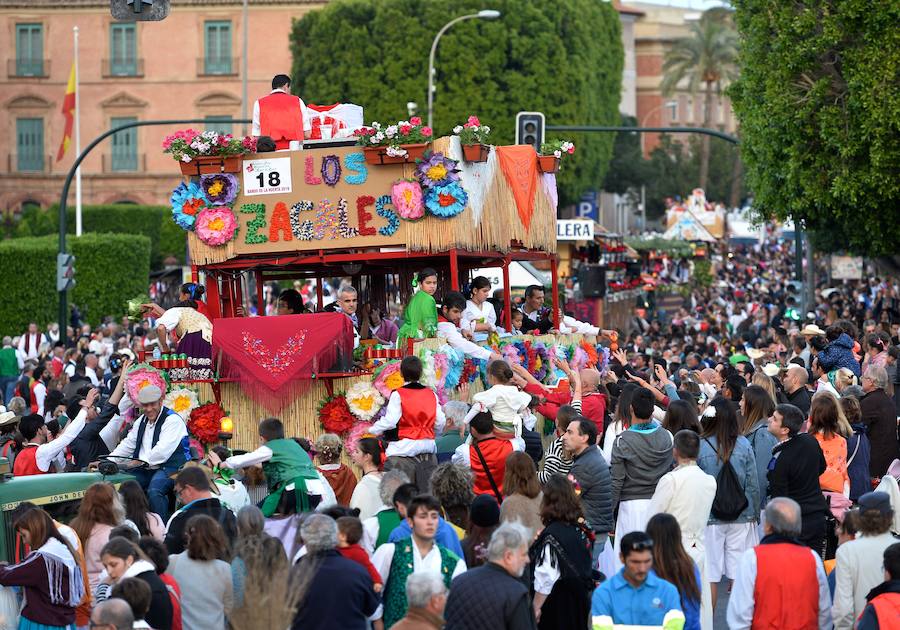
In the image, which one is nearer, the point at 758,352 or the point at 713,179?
the point at 758,352

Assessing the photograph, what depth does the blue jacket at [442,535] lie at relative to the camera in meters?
9.34

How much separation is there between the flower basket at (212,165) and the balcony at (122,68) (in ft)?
215

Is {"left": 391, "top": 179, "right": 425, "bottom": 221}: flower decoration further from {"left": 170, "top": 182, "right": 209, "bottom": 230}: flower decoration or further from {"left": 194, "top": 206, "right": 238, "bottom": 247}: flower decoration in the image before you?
{"left": 170, "top": 182, "right": 209, "bottom": 230}: flower decoration

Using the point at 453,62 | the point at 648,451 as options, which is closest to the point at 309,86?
the point at 453,62

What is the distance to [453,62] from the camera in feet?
210

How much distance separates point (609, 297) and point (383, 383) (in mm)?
25882

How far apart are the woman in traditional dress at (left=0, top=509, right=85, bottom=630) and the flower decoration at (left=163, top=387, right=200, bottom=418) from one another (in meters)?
4.93

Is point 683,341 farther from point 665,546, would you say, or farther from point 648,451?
point 665,546

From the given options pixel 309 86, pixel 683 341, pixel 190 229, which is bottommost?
pixel 683 341

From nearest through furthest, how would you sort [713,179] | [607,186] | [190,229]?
[190,229], [607,186], [713,179]

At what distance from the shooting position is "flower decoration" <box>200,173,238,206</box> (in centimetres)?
1530

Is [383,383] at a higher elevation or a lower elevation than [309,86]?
lower

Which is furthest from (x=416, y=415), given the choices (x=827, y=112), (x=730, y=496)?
(x=827, y=112)

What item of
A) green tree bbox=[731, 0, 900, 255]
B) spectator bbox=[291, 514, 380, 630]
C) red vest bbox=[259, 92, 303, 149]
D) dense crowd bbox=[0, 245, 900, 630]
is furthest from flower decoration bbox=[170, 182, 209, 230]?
green tree bbox=[731, 0, 900, 255]
